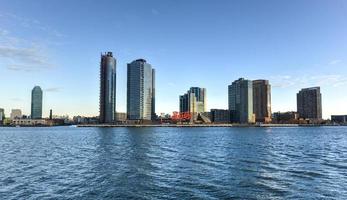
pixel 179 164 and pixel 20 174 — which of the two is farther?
pixel 179 164

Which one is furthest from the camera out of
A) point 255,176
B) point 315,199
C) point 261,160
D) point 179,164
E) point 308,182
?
point 261,160

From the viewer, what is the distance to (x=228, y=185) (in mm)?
37938

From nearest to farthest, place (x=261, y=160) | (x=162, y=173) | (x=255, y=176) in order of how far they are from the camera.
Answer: (x=255, y=176) < (x=162, y=173) < (x=261, y=160)

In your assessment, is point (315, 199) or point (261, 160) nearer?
point (315, 199)

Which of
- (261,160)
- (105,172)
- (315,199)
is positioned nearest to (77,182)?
(105,172)

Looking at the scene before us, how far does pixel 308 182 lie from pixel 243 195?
1044cm

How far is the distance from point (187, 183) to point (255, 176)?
966cm

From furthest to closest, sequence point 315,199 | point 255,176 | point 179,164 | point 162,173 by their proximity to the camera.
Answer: point 179,164 → point 162,173 → point 255,176 → point 315,199

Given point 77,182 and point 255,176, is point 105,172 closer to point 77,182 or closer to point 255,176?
point 77,182

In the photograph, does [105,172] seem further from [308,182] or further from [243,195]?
[308,182]

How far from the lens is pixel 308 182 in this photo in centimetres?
3994

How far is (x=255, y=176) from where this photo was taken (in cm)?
4394

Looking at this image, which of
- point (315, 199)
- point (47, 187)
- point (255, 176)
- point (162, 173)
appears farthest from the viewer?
point (162, 173)

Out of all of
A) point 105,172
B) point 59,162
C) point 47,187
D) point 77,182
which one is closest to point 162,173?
point 105,172
